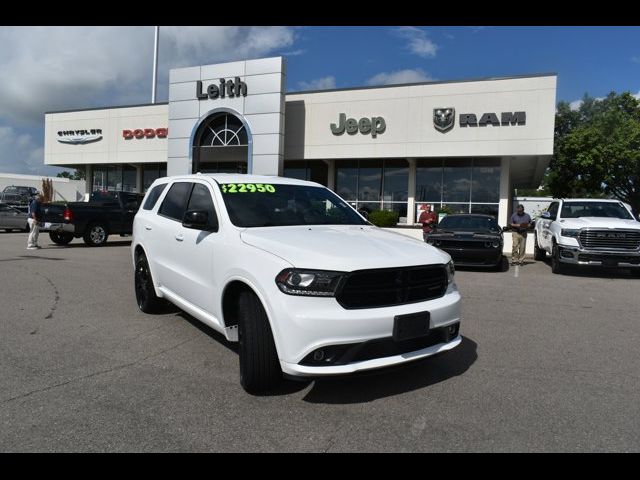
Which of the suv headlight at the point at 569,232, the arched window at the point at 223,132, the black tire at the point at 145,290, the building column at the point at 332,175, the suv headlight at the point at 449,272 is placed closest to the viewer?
the suv headlight at the point at 449,272

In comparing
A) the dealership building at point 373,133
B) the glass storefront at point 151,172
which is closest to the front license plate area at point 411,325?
the dealership building at point 373,133

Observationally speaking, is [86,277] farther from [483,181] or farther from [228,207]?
[483,181]

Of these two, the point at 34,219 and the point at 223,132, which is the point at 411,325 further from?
the point at 223,132

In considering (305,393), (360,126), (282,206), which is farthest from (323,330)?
(360,126)

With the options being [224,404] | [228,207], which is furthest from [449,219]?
[224,404]

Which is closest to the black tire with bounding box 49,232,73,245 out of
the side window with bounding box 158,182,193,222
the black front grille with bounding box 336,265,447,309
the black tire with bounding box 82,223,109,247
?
the black tire with bounding box 82,223,109,247

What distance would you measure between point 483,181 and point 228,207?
20.7 metres

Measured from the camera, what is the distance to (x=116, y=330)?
566 centimetres

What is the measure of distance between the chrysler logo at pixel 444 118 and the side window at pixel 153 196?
58.6 feet

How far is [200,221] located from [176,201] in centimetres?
145

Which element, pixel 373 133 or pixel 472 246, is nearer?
pixel 472 246

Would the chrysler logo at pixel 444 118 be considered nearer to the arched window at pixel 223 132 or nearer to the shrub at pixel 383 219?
the shrub at pixel 383 219

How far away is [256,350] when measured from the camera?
3.62 m

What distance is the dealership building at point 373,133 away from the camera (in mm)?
21156
